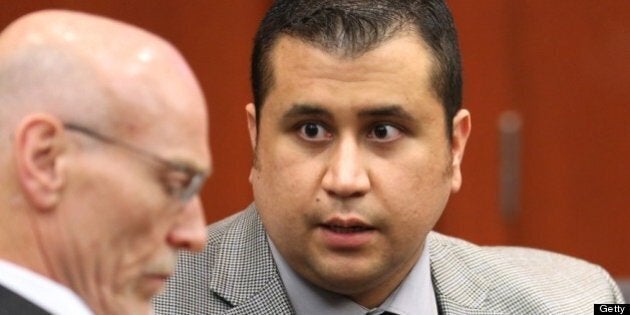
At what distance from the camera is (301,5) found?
7.24 feet

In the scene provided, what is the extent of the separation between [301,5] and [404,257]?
0.44 meters

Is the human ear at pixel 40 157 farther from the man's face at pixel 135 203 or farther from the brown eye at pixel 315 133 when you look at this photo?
the brown eye at pixel 315 133

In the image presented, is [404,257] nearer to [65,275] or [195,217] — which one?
[195,217]

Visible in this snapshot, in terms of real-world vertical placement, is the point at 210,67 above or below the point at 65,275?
below

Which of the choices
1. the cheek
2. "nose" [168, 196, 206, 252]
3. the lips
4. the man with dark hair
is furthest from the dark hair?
"nose" [168, 196, 206, 252]

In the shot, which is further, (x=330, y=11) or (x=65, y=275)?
(x=330, y=11)

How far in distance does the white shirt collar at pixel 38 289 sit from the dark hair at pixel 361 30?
815mm

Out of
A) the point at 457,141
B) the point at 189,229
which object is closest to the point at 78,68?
the point at 189,229

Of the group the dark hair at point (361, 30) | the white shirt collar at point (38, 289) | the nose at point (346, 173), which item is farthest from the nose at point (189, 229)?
the dark hair at point (361, 30)

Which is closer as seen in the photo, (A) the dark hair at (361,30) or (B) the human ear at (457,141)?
(A) the dark hair at (361,30)

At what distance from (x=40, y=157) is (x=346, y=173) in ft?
2.40

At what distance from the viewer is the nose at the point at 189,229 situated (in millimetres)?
1545

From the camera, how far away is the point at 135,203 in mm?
1473

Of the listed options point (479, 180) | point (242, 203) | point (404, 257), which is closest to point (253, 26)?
point (242, 203)
